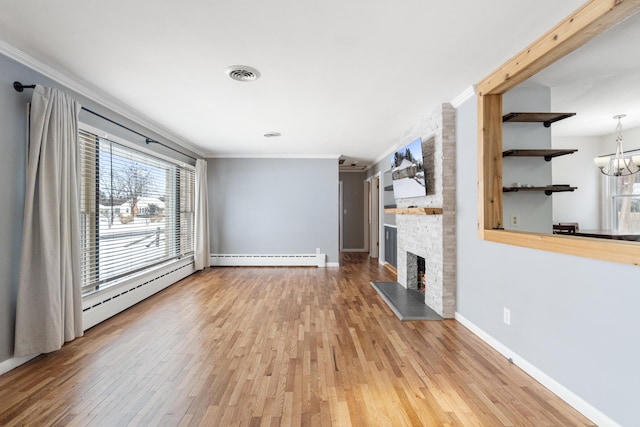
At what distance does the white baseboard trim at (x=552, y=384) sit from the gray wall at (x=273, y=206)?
400 cm

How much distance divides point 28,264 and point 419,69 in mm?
3498

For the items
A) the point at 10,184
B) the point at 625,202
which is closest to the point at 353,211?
the point at 625,202

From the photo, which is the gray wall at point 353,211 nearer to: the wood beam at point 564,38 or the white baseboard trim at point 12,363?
the wood beam at point 564,38

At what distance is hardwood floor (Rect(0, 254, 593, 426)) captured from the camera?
5.67 feet

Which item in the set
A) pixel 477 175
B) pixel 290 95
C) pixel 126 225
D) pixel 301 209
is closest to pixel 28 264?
pixel 126 225

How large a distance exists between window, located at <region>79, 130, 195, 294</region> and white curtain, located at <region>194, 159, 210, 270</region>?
1.53ft

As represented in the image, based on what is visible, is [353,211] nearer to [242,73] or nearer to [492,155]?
[492,155]

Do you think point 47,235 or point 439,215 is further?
point 439,215

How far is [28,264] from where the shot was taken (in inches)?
89.3

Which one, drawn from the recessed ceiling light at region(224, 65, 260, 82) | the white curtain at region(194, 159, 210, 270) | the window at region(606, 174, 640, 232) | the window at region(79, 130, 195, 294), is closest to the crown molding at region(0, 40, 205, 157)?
the window at region(79, 130, 195, 294)

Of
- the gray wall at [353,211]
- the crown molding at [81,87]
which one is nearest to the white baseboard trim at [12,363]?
the crown molding at [81,87]

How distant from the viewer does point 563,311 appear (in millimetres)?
1897

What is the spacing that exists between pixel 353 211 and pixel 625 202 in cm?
559

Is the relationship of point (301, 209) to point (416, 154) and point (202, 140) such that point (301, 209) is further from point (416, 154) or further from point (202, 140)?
point (416, 154)
